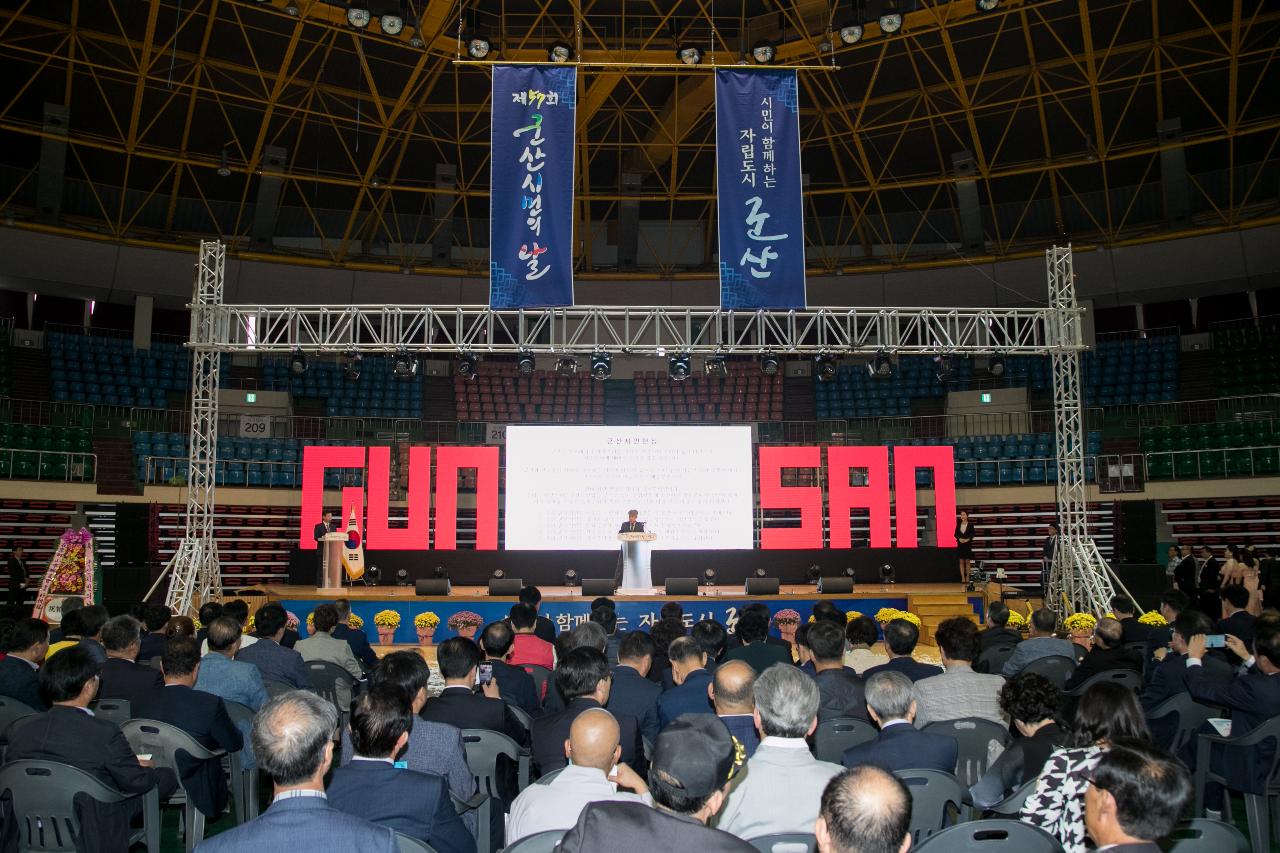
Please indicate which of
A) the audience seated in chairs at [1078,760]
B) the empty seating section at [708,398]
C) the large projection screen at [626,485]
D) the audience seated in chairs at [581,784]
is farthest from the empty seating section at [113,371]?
the audience seated in chairs at [1078,760]

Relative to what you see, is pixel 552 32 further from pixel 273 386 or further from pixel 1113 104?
pixel 1113 104

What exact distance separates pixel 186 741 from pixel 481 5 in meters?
21.0

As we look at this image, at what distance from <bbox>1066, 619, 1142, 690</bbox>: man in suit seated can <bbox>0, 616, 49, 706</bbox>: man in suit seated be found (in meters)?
7.10

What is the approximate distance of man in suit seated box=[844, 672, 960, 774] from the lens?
484cm

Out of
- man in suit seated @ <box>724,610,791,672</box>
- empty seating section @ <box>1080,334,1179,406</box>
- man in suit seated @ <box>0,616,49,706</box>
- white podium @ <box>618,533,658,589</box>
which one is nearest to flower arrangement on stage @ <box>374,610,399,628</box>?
man in suit seated @ <box>0,616,49,706</box>

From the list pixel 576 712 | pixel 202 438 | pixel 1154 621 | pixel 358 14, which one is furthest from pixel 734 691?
pixel 358 14

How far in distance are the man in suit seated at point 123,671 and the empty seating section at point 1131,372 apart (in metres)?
24.8

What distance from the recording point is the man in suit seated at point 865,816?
8.95ft

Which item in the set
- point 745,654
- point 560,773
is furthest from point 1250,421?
point 560,773

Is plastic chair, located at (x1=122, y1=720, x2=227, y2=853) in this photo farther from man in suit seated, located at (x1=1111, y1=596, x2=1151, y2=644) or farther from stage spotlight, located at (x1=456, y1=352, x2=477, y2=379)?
stage spotlight, located at (x1=456, y1=352, x2=477, y2=379)

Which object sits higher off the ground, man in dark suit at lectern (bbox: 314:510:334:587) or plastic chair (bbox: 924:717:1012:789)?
man in dark suit at lectern (bbox: 314:510:334:587)

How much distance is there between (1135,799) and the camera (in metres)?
3.08

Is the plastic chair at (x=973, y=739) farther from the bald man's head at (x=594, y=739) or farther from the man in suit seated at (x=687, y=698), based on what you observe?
the bald man's head at (x=594, y=739)

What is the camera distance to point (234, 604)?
9.63m
